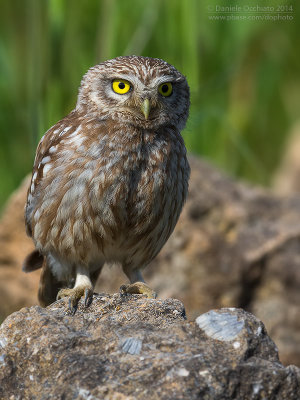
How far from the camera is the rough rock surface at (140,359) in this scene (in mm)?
2387

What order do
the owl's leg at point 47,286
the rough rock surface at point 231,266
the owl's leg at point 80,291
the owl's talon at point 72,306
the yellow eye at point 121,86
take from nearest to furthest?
the owl's talon at point 72,306
the owl's leg at point 80,291
the yellow eye at point 121,86
the owl's leg at point 47,286
the rough rock surface at point 231,266

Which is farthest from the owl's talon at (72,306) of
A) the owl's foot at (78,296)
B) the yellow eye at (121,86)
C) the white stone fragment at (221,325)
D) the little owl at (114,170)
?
the yellow eye at (121,86)

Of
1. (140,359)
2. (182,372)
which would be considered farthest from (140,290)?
(182,372)

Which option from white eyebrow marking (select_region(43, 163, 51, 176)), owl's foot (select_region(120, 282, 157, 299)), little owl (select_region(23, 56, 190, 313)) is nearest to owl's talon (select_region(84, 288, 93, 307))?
little owl (select_region(23, 56, 190, 313))

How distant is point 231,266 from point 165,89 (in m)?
1.97

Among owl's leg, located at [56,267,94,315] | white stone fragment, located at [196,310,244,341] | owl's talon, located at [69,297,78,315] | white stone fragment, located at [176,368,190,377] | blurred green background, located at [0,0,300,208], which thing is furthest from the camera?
blurred green background, located at [0,0,300,208]

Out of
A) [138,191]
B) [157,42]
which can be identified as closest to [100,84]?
[138,191]

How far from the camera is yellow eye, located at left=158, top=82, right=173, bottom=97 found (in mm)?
3908

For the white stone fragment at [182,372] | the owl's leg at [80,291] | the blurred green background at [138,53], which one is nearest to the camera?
the white stone fragment at [182,372]

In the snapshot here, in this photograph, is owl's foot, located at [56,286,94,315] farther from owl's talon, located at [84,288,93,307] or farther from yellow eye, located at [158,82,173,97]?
yellow eye, located at [158,82,173,97]

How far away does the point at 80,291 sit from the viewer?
346 cm

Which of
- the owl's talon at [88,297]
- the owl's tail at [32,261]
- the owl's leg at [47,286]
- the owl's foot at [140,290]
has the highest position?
the owl's tail at [32,261]

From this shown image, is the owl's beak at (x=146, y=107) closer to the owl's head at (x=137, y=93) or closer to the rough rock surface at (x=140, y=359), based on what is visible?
the owl's head at (x=137, y=93)

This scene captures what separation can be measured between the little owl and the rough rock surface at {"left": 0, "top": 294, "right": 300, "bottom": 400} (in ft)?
3.10
